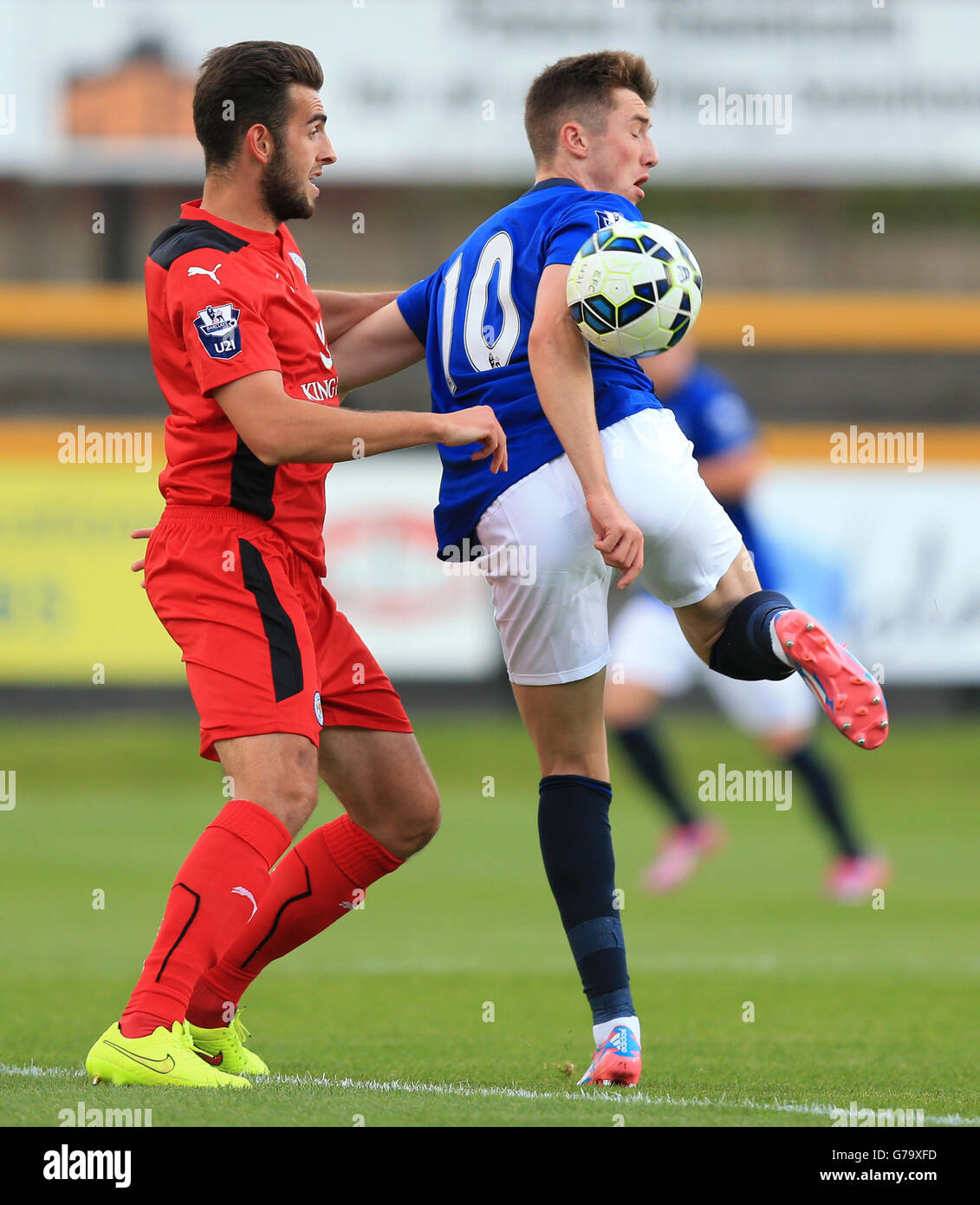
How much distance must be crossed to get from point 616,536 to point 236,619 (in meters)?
0.84

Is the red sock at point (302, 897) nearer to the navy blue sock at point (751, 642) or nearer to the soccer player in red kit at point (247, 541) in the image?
the soccer player in red kit at point (247, 541)

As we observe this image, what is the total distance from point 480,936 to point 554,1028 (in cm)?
197

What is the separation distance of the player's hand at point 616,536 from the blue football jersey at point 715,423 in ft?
14.4

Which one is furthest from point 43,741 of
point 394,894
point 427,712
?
point 394,894

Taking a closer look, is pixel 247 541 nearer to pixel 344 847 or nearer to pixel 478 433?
pixel 478 433

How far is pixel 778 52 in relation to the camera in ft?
60.8

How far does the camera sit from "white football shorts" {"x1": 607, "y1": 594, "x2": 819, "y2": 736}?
322 inches

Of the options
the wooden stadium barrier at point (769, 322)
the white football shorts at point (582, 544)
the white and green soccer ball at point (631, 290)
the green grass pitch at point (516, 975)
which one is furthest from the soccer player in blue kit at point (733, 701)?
the wooden stadium barrier at point (769, 322)

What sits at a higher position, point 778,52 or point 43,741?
point 778,52

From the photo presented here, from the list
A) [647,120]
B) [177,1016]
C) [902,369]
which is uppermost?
[902,369]

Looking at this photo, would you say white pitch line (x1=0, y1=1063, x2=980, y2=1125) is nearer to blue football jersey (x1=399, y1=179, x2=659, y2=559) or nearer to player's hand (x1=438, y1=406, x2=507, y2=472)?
blue football jersey (x1=399, y1=179, x2=659, y2=559)

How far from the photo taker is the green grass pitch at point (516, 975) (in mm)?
3750

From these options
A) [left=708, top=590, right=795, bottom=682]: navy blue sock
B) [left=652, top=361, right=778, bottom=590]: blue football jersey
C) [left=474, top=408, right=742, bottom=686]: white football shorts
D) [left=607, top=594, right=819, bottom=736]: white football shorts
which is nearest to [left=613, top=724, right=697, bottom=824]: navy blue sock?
[left=607, top=594, right=819, bottom=736]: white football shorts

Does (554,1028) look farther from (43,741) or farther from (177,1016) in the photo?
(43,741)
